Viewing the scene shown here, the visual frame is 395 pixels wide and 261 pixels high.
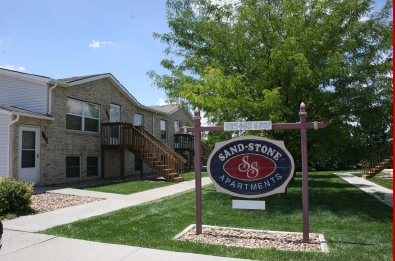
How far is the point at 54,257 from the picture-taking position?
16.8 ft

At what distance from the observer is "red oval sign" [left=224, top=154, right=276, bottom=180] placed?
6.28 meters

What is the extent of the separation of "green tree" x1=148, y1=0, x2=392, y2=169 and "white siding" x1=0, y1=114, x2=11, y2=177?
647cm

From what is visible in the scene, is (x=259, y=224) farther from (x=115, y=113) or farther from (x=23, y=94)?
(x=115, y=113)

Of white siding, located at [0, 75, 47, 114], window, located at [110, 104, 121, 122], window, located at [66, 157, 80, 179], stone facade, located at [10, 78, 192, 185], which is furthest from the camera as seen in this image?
window, located at [110, 104, 121, 122]

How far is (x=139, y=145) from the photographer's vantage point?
56.2ft

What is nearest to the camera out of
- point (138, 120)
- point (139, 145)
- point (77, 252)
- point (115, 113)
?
point (77, 252)

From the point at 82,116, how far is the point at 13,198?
8.60m

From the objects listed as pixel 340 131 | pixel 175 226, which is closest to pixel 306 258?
pixel 175 226

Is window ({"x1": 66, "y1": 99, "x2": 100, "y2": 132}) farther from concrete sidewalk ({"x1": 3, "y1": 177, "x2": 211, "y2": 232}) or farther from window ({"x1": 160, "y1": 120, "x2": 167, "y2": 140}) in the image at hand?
window ({"x1": 160, "y1": 120, "x2": 167, "y2": 140})

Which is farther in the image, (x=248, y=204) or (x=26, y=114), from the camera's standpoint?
(x=26, y=114)

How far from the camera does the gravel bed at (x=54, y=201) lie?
9.23 m

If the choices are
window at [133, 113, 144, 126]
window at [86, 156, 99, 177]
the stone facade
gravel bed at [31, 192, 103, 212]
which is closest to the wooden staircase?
the stone facade

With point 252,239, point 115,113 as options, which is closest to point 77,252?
point 252,239

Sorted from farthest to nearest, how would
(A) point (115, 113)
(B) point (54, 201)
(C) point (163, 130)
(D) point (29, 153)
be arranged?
(C) point (163, 130) < (A) point (115, 113) < (D) point (29, 153) < (B) point (54, 201)
